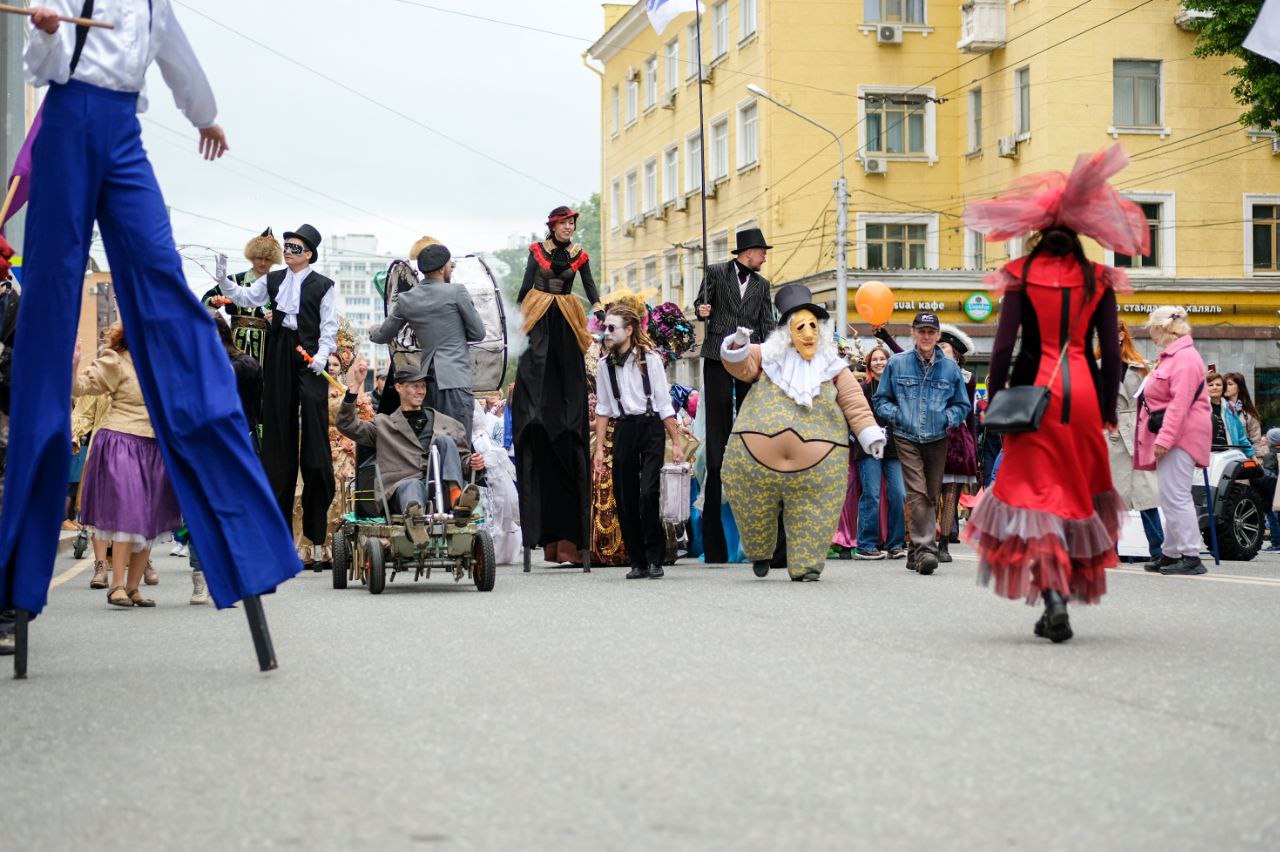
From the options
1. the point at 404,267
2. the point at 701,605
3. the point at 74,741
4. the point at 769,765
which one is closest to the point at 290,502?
the point at 404,267

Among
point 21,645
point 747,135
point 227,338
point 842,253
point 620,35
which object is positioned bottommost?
point 21,645

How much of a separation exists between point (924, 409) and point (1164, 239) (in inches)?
1234

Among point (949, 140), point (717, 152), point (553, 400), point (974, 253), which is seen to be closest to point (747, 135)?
point (717, 152)

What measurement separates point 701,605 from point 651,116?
51.3 metres

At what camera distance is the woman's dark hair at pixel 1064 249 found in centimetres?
852

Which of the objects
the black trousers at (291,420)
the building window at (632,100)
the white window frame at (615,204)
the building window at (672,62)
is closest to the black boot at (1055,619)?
the black trousers at (291,420)

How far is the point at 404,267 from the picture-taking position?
1490cm

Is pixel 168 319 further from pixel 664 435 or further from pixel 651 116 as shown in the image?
pixel 651 116

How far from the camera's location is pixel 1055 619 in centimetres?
805

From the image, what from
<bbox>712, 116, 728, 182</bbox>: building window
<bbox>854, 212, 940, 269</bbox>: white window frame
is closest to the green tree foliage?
<bbox>854, 212, 940, 269</bbox>: white window frame

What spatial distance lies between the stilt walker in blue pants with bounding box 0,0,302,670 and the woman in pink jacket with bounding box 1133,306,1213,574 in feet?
27.9

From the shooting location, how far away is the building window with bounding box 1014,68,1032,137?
44.2m

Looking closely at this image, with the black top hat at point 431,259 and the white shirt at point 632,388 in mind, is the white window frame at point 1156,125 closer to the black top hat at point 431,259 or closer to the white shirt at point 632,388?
the white shirt at point 632,388

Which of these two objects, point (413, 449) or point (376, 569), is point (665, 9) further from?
point (376, 569)
